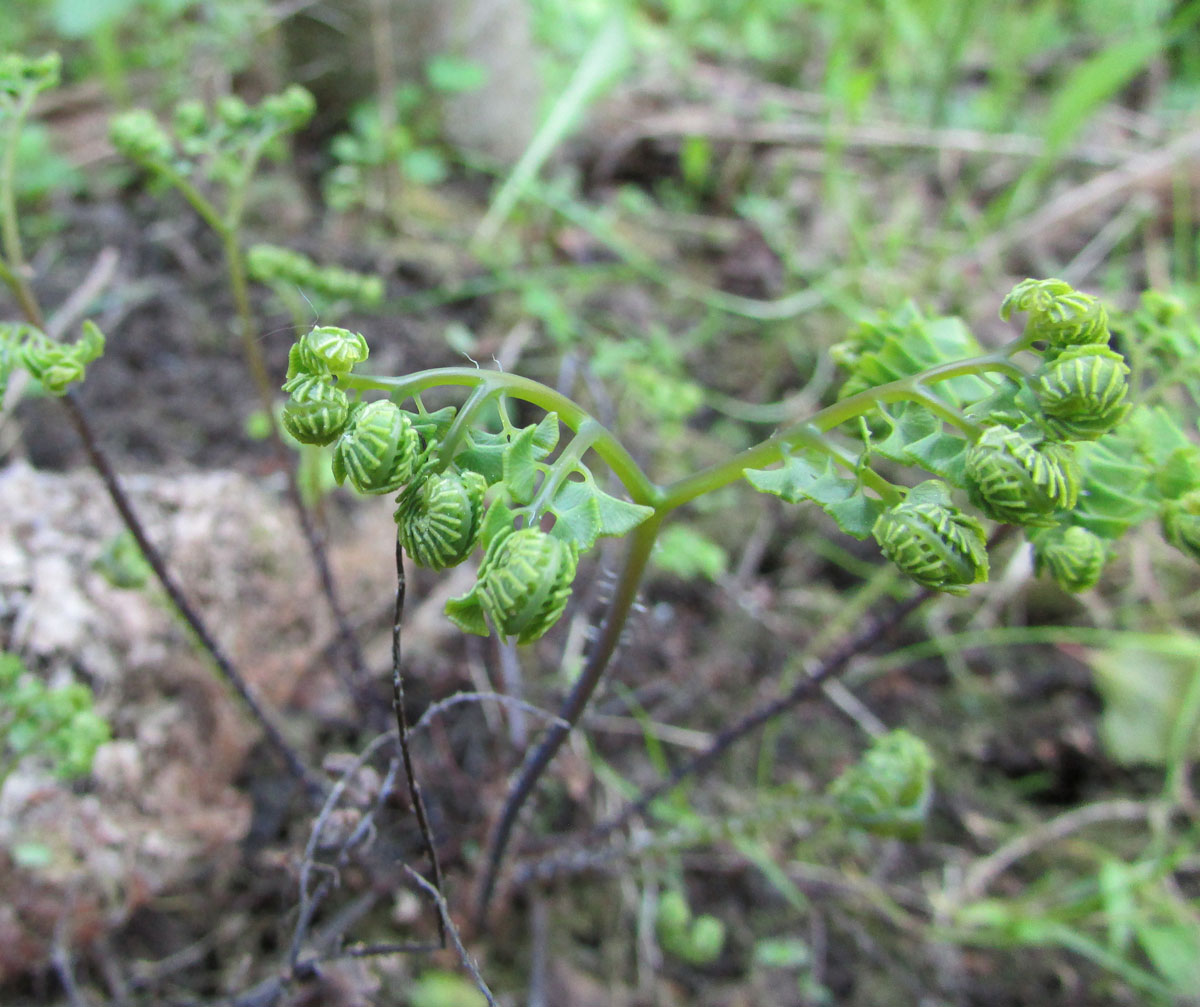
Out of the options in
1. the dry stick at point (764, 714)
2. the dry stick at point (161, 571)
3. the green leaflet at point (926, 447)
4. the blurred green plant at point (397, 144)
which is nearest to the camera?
the green leaflet at point (926, 447)

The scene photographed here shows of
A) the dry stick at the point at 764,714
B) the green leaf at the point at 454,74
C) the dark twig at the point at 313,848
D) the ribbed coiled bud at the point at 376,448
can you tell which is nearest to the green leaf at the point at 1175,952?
the dry stick at the point at 764,714

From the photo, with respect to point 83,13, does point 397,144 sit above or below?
below

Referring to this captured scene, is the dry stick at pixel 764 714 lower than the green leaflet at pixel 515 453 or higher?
lower

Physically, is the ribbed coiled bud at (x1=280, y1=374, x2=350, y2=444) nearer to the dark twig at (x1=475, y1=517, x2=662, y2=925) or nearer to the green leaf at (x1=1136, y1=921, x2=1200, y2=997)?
the dark twig at (x1=475, y1=517, x2=662, y2=925)

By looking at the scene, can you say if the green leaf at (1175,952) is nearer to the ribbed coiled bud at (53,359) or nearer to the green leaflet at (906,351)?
the green leaflet at (906,351)

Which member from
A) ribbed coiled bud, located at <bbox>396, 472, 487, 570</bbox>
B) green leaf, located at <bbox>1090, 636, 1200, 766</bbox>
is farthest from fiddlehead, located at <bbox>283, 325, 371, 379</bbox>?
green leaf, located at <bbox>1090, 636, 1200, 766</bbox>

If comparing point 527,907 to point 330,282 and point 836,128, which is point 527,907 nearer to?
point 330,282

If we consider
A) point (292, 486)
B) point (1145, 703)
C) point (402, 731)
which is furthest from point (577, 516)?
point (1145, 703)

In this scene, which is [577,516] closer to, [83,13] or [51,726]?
[51,726]
